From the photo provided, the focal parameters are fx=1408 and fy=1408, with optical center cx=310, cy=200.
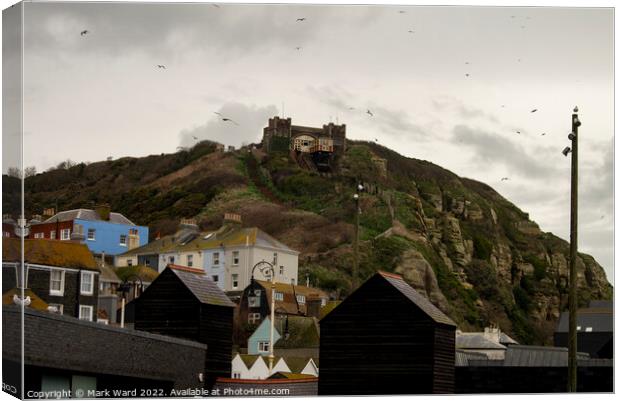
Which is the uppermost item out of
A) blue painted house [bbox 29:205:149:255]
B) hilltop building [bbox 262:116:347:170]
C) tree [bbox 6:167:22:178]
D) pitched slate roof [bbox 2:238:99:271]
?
hilltop building [bbox 262:116:347:170]

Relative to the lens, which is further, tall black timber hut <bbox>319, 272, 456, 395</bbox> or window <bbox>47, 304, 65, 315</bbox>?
tall black timber hut <bbox>319, 272, 456, 395</bbox>

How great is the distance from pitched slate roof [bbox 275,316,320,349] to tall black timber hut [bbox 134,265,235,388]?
1568 millimetres

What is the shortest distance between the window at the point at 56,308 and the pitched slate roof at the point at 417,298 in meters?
8.97

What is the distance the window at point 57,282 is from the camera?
36.3m

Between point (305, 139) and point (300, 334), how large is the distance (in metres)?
5.39

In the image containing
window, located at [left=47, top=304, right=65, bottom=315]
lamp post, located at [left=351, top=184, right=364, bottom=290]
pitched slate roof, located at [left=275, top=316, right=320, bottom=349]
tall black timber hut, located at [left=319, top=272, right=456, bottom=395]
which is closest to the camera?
window, located at [left=47, top=304, right=65, bottom=315]

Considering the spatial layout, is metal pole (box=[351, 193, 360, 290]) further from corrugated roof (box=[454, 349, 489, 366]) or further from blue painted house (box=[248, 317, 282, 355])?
corrugated roof (box=[454, 349, 489, 366])

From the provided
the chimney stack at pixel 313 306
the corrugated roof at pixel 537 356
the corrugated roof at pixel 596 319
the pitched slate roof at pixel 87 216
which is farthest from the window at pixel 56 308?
the corrugated roof at pixel 596 319

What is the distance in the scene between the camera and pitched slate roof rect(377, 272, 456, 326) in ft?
127

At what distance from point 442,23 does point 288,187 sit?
23.1 ft

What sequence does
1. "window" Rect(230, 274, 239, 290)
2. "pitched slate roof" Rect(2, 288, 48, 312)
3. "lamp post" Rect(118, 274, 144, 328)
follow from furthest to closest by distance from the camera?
"window" Rect(230, 274, 239, 290) < "lamp post" Rect(118, 274, 144, 328) < "pitched slate roof" Rect(2, 288, 48, 312)

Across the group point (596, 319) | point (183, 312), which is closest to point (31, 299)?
point (183, 312)

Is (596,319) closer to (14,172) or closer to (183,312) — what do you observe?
(183,312)

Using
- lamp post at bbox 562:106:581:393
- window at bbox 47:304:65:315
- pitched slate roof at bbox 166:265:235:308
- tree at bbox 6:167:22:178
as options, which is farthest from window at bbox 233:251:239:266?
lamp post at bbox 562:106:581:393
